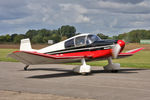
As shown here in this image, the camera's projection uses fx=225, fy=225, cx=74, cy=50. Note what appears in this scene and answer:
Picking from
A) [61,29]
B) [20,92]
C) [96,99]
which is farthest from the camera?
[61,29]

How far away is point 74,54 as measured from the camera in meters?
13.7

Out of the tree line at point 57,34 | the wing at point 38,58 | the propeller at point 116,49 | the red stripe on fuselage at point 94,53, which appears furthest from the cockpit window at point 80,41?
the tree line at point 57,34

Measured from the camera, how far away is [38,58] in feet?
40.2

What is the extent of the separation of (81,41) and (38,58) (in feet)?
9.53

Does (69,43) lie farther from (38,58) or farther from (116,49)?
(116,49)

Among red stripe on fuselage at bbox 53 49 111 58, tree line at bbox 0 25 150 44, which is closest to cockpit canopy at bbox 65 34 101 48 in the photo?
red stripe on fuselage at bbox 53 49 111 58

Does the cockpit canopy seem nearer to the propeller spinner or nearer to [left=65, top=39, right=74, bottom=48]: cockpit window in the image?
[left=65, top=39, right=74, bottom=48]: cockpit window

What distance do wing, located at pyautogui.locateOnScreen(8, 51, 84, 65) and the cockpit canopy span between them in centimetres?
91

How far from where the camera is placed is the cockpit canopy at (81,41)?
13.5m

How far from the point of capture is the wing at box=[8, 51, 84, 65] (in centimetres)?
1177

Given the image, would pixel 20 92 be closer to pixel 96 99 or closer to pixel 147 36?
pixel 96 99

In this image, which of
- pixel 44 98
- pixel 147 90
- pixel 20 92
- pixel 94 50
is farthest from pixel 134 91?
pixel 94 50

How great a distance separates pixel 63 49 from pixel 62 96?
6.93 meters

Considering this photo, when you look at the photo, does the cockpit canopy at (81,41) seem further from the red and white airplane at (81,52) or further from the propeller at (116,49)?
the propeller at (116,49)
